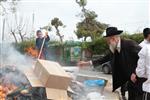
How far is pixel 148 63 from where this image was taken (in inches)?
207

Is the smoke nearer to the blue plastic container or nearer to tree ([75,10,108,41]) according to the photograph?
the blue plastic container

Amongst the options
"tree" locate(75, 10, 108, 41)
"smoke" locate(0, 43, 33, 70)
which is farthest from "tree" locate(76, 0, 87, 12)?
"smoke" locate(0, 43, 33, 70)

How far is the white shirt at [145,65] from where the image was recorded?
524cm

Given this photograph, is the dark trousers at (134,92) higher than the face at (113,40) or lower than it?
lower

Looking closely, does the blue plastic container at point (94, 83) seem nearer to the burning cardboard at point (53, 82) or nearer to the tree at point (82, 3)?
the burning cardboard at point (53, 82)

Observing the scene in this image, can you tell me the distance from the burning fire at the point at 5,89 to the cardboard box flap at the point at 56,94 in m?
0.99

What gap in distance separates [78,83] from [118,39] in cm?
296

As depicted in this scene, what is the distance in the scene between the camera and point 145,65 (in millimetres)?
5273

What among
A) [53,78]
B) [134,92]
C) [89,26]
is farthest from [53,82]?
[89,26]

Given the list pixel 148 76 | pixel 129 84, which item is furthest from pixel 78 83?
pixel 148 76

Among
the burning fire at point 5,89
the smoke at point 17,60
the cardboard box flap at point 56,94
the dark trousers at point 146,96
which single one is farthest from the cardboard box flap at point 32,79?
the dark trousers at point 146,96

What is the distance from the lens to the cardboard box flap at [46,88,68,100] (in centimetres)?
688

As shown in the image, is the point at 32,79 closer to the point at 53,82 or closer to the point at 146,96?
the point at 53,82

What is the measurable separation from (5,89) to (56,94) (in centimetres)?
138
